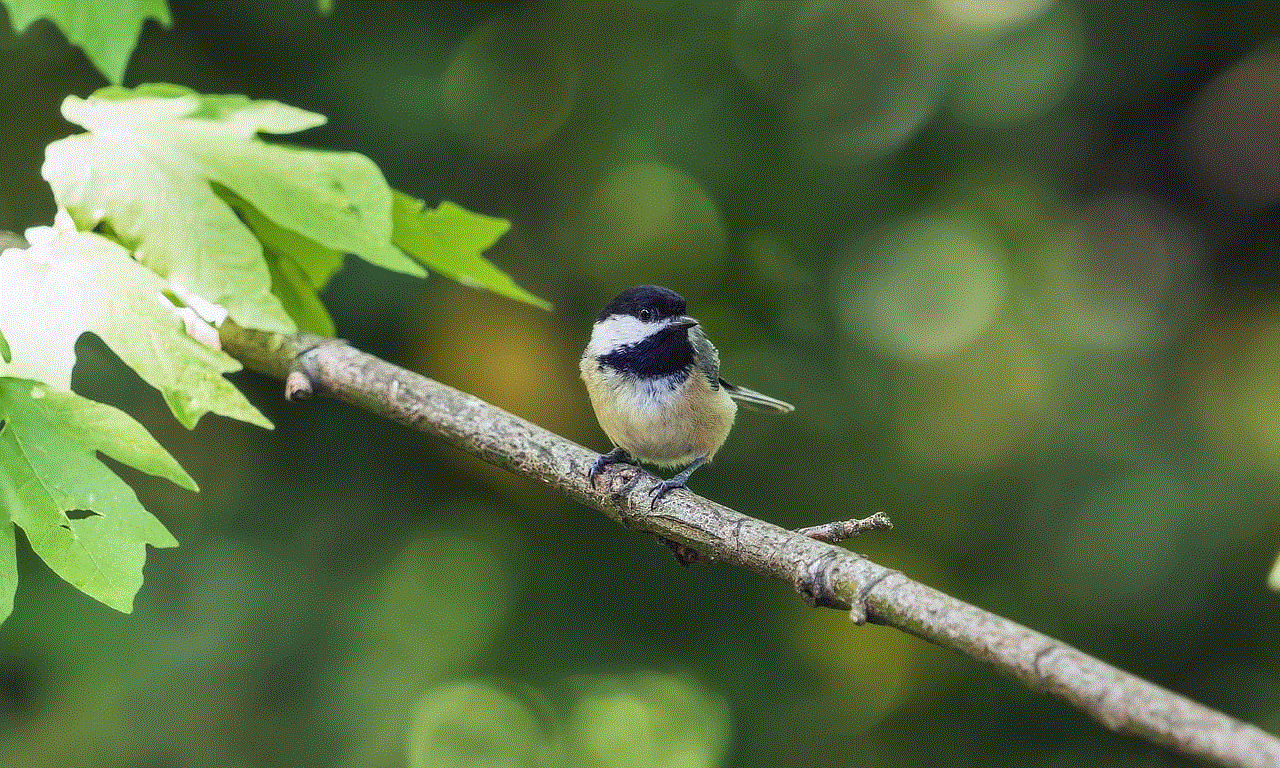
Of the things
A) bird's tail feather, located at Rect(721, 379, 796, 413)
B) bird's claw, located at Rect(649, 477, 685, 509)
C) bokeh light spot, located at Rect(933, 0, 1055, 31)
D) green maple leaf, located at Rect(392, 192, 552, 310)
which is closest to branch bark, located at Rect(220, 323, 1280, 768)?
bird's claw, located at Rect(649, 477, 685, 509)

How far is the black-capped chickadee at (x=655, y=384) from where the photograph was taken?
2664 millimetres

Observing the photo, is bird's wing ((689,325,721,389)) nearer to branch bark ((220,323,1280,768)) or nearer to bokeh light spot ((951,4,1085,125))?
branch bark ((220,323,1280,768))

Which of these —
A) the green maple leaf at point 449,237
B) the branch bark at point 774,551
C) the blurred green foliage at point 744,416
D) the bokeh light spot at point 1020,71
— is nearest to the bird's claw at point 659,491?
the branch bark at point 774,551

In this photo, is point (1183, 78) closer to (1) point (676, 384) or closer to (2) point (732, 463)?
(2) point (732, 463)

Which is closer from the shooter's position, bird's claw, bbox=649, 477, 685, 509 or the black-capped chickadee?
bird's claw, bbox=649, 477, 685, 509

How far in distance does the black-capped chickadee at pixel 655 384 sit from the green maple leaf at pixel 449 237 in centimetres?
78

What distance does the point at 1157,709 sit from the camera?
1.06 meters

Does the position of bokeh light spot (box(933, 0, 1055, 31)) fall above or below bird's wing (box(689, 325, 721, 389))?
above

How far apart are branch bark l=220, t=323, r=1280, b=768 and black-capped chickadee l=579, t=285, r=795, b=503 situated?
0.67 m

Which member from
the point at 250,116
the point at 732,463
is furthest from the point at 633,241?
the point at 250,116

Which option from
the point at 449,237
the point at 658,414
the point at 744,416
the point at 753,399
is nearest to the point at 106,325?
the point at 449,237

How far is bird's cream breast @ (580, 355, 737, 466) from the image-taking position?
2.65 meters

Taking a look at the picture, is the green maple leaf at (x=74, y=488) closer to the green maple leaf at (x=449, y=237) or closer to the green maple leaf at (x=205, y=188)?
the green maple leaf at (x=205, y=188)

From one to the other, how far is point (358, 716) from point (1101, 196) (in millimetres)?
3463
